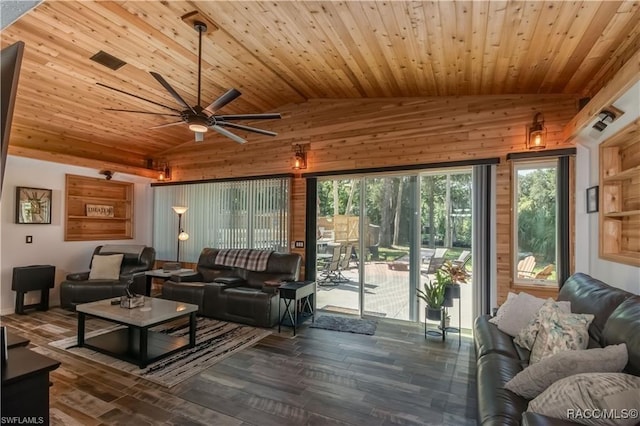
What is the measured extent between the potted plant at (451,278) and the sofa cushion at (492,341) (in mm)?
750

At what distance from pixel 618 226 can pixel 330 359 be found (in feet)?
10.3

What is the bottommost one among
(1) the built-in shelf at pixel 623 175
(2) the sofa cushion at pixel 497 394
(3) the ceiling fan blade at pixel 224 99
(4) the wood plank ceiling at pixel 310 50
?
(2) the sofa cushion at pixel 497 394

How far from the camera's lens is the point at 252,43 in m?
3.59

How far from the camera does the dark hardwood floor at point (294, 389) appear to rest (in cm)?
241

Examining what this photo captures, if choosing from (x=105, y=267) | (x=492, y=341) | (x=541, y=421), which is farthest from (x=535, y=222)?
(x=105, y=267)

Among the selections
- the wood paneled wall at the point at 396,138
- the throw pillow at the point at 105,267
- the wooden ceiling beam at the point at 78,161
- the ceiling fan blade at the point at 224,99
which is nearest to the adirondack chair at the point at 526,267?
the wood paneled wall at the point at 396,138

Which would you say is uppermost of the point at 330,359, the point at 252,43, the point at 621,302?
the point at 252,43

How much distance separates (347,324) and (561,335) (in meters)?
2.86

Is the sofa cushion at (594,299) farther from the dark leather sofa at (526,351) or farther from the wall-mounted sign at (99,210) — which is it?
the wall-mounted sign at (99,210)

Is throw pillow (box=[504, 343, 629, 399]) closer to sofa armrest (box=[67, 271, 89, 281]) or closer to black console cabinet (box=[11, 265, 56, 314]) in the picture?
sofa armrest (box=[67, 271, 89, 281])

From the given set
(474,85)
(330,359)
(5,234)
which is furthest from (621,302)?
(5,234)

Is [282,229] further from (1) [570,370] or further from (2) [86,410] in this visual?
(1) [570,370]

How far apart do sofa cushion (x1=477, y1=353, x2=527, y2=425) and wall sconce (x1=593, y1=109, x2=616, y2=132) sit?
219 cm

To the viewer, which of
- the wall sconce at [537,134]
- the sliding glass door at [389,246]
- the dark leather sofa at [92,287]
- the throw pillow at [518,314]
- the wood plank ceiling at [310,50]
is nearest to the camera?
the wood plank ceiling at [310,50]
